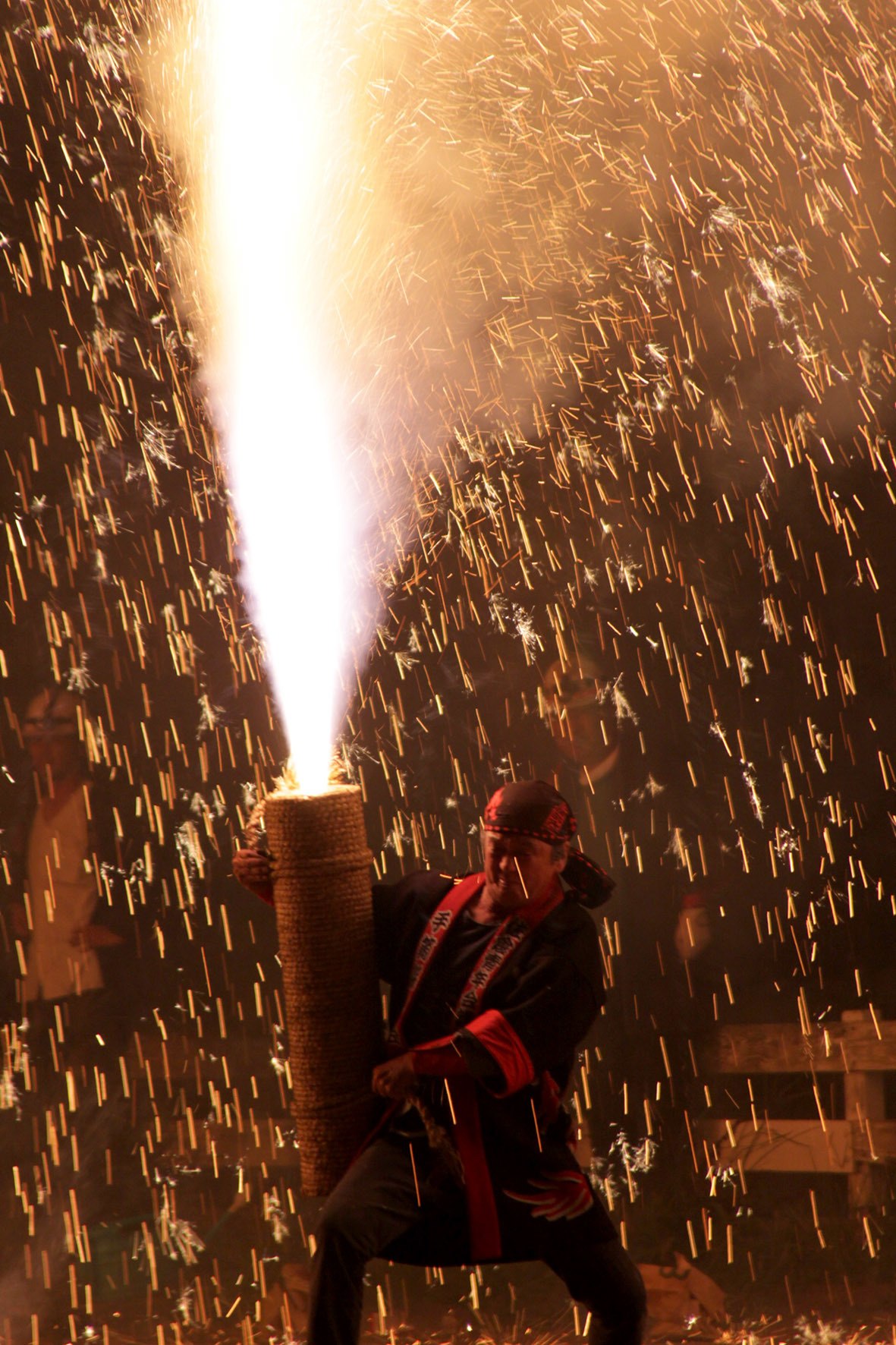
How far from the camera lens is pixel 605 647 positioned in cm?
441

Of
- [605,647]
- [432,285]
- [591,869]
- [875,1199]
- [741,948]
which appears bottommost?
[875,1199]

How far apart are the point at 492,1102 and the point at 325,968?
445mm

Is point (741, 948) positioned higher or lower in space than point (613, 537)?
lower

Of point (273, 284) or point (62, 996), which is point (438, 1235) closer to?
point (62, 996)

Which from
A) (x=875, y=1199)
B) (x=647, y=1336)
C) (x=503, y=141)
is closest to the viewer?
(x=647, y=1336)

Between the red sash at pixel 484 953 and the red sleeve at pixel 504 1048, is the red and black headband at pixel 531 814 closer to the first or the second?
the red sash at pixel 484 953

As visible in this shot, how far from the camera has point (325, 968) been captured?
243 centimetres

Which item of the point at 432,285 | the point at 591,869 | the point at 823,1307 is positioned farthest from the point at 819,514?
the point at 823,1307

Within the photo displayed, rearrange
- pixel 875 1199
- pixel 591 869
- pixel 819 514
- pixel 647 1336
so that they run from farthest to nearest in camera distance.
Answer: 1. pixel 819 514
2. pixel 875 1199
3. pixel 647 1336
4. pixel 591 869

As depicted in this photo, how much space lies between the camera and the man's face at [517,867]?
8.16 ft

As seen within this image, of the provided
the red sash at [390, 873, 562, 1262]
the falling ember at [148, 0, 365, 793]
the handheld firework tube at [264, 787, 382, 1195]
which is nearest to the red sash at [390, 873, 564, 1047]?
the red sash at [390, 873, 562, 1262]

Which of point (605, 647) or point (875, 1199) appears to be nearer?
point (875, 1199)

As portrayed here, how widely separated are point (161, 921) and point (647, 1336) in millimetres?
2280

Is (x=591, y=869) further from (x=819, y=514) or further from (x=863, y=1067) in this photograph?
(x=819, y=514)
